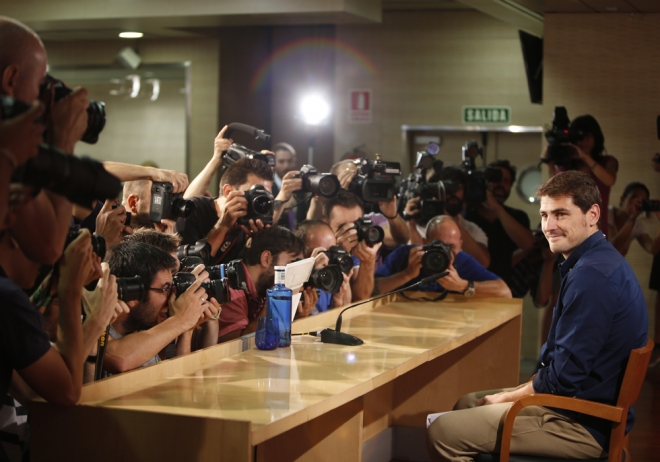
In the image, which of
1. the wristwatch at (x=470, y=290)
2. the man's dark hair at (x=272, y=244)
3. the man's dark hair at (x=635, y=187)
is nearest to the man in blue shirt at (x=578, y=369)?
the man's dark hair at (x=272, y=244)

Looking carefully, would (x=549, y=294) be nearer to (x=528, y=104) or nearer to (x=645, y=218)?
(x=645, y=218)

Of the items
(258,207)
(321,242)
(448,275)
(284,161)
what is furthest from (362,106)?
(258,207)

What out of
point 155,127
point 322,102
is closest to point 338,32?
point 322,102

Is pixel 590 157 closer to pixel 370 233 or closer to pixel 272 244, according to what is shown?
pixel 370 233

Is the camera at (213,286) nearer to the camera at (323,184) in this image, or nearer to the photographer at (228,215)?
the photographer at (228,215)

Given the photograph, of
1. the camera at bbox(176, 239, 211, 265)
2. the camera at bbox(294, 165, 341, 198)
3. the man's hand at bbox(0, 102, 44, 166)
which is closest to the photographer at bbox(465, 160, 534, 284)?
the camera at bbox(294, 165, 341, 198)

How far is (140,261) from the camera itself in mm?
2584

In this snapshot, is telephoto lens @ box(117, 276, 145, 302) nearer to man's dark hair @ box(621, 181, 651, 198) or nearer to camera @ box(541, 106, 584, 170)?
camera @ box(541, 106, 584, 170)

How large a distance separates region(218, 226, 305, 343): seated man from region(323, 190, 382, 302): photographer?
24.5 inches

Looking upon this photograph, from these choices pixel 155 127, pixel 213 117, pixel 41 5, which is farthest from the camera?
pixel 155 127

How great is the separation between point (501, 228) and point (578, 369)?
326cm

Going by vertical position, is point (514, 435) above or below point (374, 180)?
below

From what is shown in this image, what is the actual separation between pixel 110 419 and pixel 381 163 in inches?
102

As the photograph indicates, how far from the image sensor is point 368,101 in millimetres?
8266
